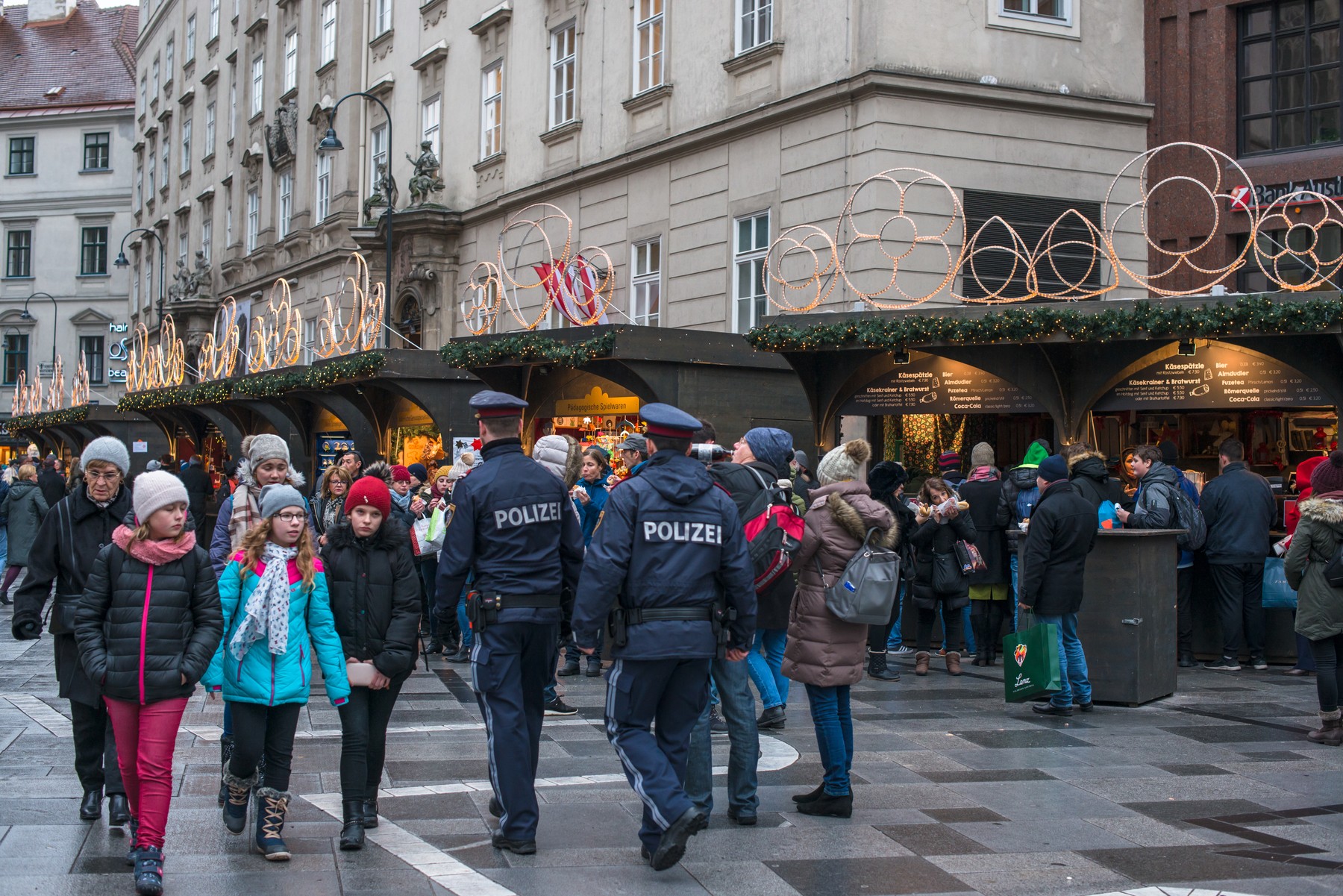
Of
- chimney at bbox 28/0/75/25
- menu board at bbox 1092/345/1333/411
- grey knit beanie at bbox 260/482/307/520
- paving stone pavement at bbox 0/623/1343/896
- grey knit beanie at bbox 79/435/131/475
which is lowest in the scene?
paving stone pavement at bbox 0/623/1343/896

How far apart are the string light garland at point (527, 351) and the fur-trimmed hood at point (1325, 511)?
8636 millimetres

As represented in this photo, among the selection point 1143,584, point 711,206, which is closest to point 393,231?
point 711,206

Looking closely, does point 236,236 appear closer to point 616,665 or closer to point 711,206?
point 711,206

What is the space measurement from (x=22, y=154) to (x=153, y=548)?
Result: 6680 centimetres

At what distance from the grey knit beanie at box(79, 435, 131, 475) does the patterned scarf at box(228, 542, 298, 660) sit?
1.27m

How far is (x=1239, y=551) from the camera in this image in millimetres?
12602

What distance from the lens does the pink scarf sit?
603 centimetres

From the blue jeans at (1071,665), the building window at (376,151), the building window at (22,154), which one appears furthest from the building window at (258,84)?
the blue jeans at (1071,665)

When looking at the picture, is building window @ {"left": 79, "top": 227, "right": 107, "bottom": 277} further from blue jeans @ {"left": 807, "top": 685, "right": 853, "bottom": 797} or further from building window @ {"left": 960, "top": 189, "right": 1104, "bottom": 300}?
blue jeans @ {"left": 807, "top": 685, "right": 853, "bottom": 797}

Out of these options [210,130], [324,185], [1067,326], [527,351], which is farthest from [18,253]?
[1067,326]

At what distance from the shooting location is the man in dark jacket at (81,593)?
6828 mm

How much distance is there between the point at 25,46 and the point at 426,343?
49206 millimetres

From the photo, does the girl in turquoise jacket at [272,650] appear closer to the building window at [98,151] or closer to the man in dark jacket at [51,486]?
the man in dark jacket at [51,486]

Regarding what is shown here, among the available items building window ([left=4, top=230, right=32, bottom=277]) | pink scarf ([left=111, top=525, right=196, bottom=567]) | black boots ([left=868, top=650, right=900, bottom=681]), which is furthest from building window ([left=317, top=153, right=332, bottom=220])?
building window ([left=4, top=230, right=32, bottom=277])
